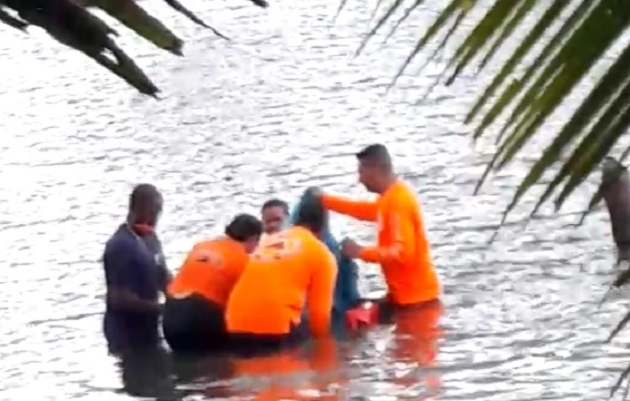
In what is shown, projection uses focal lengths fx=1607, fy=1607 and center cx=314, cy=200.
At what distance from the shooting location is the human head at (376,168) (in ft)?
33.2

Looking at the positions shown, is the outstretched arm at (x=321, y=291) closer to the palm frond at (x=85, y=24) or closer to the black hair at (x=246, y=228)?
the black hair at (x=246, y=228)

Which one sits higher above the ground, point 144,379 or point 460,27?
point 460,27

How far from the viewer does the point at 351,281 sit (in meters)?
10.3

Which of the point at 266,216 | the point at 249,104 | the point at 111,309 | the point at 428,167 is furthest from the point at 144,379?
the point at 249,104

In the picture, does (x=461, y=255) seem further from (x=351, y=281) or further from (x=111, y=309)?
(x=111, y=309)

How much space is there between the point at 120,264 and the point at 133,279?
0.12 metres

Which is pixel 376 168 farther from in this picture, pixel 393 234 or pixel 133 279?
pixel 133 279

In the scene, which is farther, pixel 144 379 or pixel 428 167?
pixel 428 167

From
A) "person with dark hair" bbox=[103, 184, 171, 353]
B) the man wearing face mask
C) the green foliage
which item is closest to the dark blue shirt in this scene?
"person with dark hair" bbox=[103, 184, 171, 353]

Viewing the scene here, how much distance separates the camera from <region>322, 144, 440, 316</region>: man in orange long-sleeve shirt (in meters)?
10.1

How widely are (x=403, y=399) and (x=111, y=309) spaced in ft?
6.73

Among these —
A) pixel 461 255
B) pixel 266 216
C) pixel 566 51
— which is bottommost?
pixel 461 255

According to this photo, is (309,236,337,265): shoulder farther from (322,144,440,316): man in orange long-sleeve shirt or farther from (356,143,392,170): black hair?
(356,143,392,170): black hair

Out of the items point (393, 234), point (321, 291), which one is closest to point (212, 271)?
point (321, 291)
